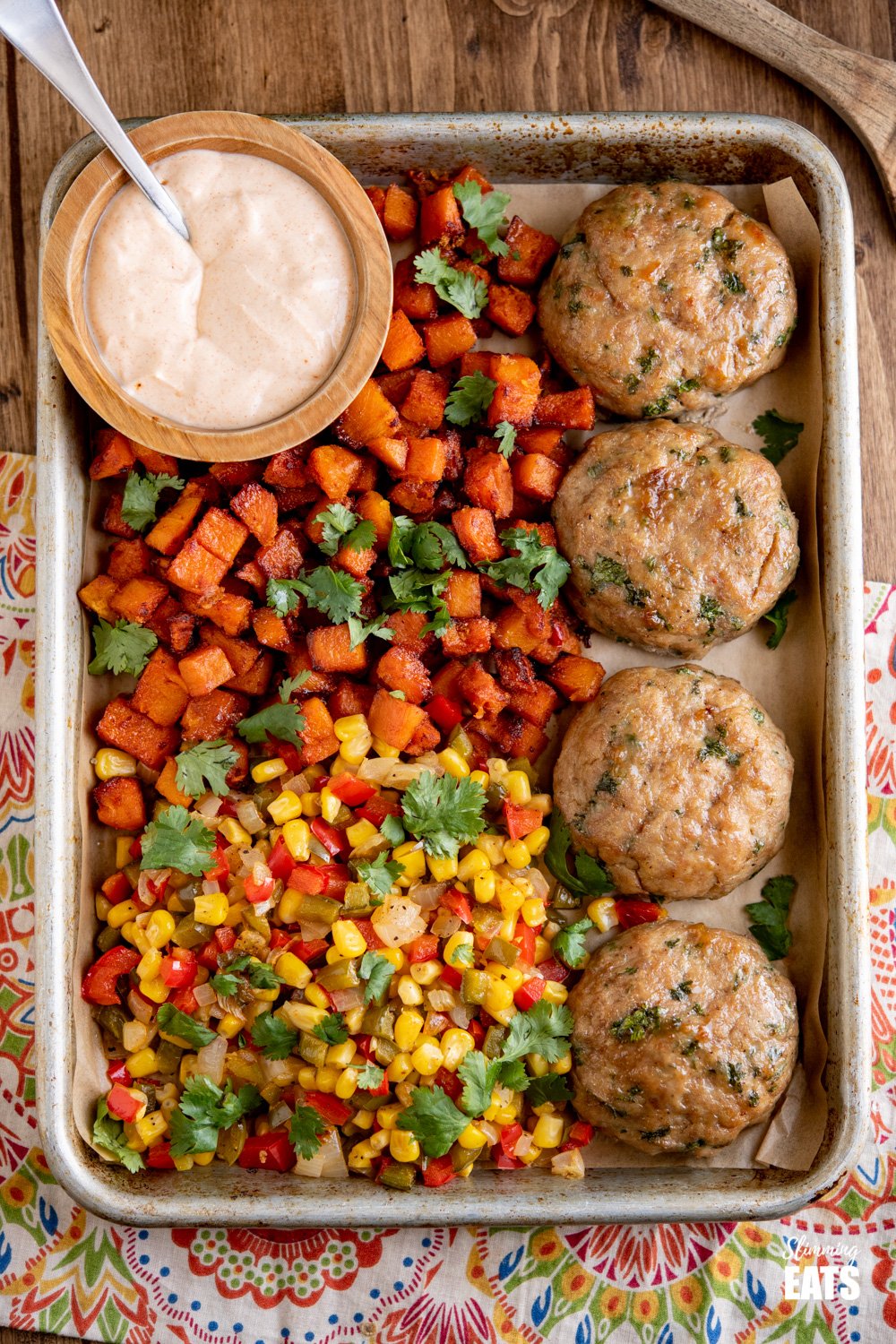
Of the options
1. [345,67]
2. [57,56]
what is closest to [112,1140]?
[57,56]

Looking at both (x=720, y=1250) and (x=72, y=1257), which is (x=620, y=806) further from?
(x=72, y=1257)

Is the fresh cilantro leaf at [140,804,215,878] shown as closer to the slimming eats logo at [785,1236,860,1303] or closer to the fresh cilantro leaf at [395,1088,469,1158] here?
the fresh cilantro leaf at [395,1088,469,1158]

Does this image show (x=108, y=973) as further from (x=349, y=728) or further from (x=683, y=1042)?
(x=683, y=1042)

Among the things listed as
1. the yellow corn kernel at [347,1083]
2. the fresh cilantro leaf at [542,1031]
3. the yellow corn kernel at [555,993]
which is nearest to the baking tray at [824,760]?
the yellow corn kernel at [347,1083]

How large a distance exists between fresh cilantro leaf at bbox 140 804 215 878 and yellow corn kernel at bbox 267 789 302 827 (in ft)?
0.77

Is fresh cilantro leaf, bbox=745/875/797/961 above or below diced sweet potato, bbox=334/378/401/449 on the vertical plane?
below

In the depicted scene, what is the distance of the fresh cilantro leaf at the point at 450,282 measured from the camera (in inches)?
161

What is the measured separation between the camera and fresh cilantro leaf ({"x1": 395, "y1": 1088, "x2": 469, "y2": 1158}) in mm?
3814

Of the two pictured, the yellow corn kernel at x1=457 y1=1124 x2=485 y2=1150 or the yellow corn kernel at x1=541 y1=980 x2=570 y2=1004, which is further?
the yellow corn kernel at x1=541 y1=980 x2=570 y2=1004

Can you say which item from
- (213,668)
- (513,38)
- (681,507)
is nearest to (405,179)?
(513,38)

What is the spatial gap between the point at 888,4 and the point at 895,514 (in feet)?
6.73

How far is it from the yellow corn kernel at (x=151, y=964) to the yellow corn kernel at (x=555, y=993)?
4.46ft

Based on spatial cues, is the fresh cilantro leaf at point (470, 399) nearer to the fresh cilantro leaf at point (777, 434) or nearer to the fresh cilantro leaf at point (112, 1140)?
the fresh cilantro leaf at point (777, 434)

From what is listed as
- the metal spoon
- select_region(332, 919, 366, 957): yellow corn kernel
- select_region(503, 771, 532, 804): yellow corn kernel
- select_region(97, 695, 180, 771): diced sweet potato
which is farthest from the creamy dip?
select_region(332, 919, 366, 957): yellow corn kernel
